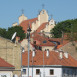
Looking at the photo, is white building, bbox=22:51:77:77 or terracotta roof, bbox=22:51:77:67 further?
terracotta roof, bbox=22:51:77:67

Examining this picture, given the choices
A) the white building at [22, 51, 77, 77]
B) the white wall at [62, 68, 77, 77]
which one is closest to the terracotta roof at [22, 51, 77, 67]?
the white building at [22, 51, 77, 77]

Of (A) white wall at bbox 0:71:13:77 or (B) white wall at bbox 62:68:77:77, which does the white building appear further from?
(A) white wall at bbox 0:71:13:77

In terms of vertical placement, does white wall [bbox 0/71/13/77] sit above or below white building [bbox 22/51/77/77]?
below

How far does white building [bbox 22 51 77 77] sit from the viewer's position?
84.6m

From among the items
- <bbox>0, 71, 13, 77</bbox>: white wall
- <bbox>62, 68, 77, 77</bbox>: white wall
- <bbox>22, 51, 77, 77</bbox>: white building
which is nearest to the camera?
<bbox>0, 71, 13, 77</bbox>: white wall

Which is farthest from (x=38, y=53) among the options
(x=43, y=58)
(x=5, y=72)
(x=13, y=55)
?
(x=5, y=72)

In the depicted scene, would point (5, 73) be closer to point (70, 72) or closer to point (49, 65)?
point (49, 65)

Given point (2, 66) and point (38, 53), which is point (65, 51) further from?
point (2, 66)

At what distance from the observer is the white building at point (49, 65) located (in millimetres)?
84562

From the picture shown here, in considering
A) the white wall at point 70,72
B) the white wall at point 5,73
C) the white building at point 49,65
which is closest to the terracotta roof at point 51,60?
the white building at point 49,65

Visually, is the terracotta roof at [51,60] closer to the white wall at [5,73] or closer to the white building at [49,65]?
the white building at [49,65]

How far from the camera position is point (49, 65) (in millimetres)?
84812

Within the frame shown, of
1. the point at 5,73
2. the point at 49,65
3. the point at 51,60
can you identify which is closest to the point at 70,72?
the point at 51,60

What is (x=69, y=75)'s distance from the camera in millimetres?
88250
